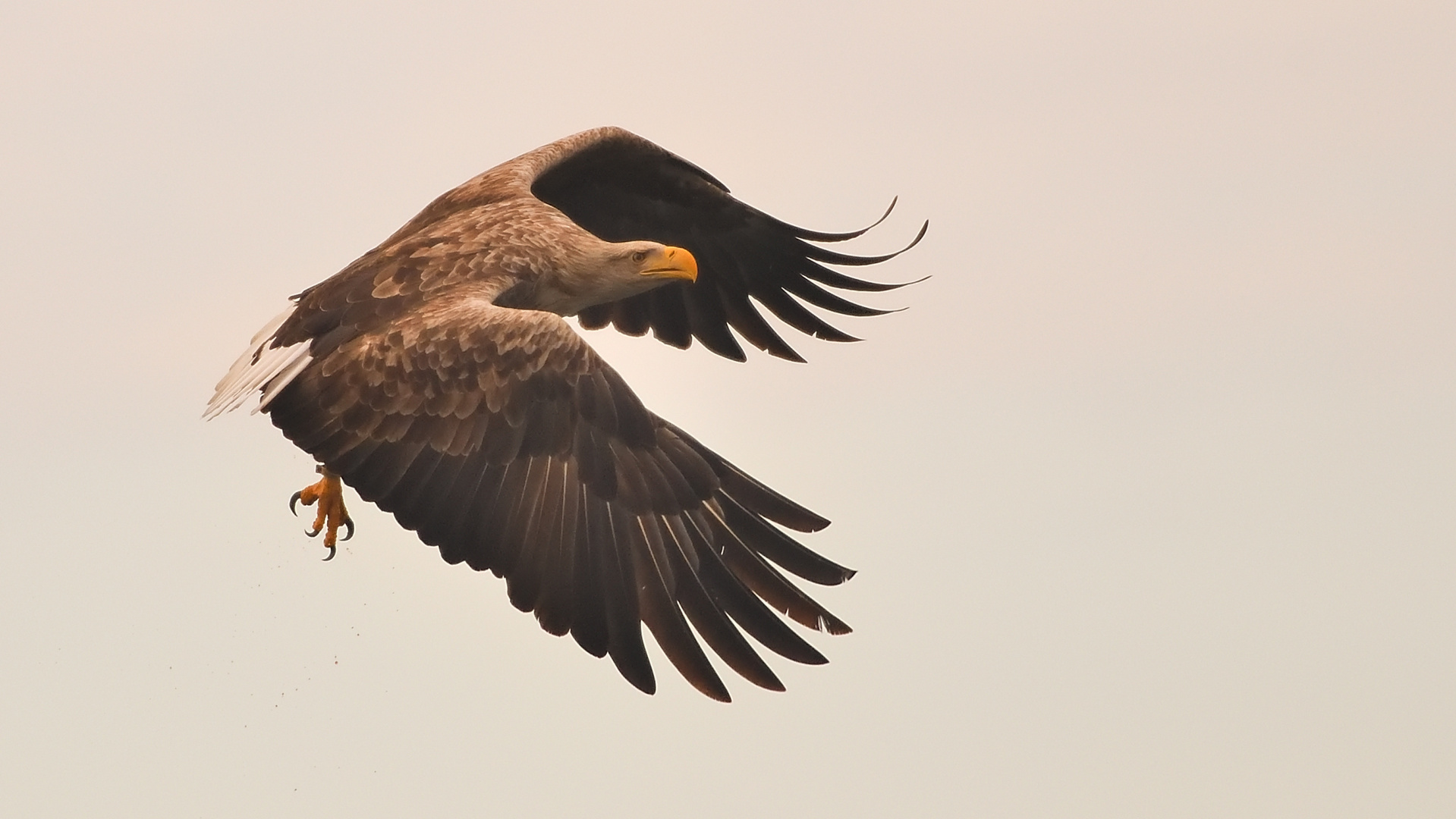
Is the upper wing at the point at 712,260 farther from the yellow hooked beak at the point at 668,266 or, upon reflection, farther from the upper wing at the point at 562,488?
the upper wing at the point at 562,488

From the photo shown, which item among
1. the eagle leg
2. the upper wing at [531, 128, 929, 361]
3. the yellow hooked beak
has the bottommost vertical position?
the eagle leg

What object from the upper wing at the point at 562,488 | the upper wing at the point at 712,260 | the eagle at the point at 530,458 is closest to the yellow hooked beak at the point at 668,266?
the eagle at the point at 530,458

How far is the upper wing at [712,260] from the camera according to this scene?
519 inches

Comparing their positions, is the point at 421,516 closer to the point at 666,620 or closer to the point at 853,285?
the point at 666,620

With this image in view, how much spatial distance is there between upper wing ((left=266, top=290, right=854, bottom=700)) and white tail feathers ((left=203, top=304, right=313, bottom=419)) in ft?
0.45

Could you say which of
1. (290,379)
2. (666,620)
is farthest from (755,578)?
(290,379)

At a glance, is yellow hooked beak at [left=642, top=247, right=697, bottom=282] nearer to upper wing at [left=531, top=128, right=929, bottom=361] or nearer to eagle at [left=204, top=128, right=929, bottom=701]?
eagle at [left=204, top=128, right=929, bottom=701]

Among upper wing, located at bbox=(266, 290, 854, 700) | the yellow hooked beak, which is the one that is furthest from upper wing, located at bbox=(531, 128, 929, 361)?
upper wing, located at bbox=(266, 290, 854, 700)

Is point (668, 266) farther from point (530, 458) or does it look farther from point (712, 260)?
point (712, 260)

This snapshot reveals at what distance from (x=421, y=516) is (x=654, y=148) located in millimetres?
4373

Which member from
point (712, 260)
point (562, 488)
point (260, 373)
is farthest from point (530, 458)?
point (712, 260)

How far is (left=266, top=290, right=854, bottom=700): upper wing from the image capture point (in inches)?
358

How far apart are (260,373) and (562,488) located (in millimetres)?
1916

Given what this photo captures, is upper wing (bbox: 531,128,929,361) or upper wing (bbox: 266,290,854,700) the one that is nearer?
upper wing (bbox: 266,290,854,700)
